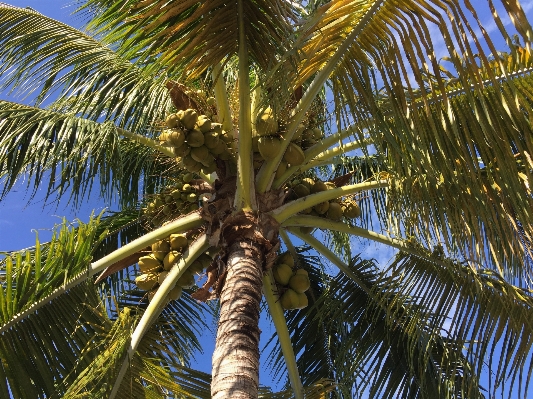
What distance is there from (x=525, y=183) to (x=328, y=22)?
1605 millimetres

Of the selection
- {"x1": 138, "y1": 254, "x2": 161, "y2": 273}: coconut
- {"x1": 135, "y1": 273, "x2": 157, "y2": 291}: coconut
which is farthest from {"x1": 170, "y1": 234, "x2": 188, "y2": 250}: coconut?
{"x1": 135, "y1": 273, "x2": 157, "y2": 291}: coconut

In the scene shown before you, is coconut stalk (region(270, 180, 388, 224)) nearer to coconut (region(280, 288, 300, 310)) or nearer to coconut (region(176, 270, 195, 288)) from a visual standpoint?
coconut (region(280, 288, 300, 310))

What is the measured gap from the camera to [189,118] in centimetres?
408

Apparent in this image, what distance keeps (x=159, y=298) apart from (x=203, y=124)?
1.19 m

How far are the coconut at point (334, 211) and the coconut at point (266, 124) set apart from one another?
935 millimetres

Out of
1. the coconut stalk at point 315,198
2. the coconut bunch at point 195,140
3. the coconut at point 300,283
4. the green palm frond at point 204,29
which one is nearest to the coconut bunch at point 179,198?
the coconut bunch at point 195,140

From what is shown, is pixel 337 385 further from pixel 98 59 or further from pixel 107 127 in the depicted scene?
pixel 98 59

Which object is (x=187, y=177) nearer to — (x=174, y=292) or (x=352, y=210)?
(x=174, y=292)

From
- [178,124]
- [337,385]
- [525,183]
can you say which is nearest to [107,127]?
[178,124]

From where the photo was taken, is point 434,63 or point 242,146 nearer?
point 434,63

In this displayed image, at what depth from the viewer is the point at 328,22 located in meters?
3.65

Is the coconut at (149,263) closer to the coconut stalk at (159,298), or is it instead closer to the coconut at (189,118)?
the coconut stalk at (159,298)

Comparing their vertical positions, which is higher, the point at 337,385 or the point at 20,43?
the point at 20,43

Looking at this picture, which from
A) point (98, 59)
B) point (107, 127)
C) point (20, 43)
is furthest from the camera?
point (98, 59)
